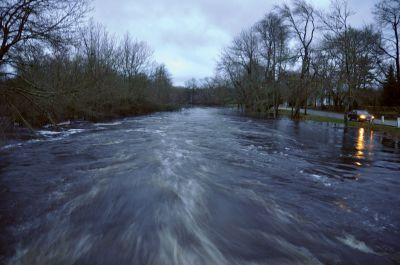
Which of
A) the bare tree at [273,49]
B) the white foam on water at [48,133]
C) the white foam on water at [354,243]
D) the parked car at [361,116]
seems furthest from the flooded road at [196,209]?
the bare tree at [273,49]

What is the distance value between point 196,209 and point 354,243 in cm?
353

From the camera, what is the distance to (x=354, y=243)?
18.5 ft

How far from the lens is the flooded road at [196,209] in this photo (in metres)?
5.34

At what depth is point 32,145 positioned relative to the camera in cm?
1532

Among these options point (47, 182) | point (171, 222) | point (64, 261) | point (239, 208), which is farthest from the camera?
point (47, 182)

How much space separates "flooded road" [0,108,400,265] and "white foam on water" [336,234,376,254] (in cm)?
3

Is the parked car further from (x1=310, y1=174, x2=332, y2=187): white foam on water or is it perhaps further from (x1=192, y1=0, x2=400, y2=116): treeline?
(x1=310, y1=174, x2=332, y2=187): white foam on water

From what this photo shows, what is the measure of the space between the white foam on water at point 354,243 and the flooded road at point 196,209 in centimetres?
3

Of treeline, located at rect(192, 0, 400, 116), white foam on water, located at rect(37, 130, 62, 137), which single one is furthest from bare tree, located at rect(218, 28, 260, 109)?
white foam on water, located at rect(37, 130, 62, 137)

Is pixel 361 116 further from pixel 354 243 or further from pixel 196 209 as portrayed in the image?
pixel 196 209

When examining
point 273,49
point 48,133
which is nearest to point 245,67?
point 273,49

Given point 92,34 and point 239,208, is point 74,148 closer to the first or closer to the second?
point 239,208

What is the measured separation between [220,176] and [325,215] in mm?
3882

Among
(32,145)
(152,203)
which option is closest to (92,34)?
(32,145)
